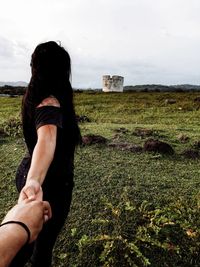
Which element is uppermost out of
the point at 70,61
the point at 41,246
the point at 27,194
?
the point at 70,61

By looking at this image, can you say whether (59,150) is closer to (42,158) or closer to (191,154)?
(42,158)

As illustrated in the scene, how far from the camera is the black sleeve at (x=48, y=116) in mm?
4012

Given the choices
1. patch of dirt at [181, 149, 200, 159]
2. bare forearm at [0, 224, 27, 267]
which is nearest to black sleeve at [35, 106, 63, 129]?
bare forearm at [0, 224, 27, 267]

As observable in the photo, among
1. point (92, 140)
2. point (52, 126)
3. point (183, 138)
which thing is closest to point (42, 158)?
point (52, 126)

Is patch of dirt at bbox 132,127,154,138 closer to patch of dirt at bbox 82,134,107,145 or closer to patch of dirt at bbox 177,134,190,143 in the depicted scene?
patch of dirt at bbox 177,134,190,143

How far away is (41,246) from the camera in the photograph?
4867mm

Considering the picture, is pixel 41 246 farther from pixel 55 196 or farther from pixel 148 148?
pixel 148 148

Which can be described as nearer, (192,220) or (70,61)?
(70,61)

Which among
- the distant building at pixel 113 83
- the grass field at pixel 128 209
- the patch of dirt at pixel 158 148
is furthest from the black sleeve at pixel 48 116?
the distant building at pixel 113 83

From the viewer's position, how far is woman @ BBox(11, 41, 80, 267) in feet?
13.0

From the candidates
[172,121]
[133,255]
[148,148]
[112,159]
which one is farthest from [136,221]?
[172,121]

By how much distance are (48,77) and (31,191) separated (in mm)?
1510

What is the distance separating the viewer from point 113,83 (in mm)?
77250

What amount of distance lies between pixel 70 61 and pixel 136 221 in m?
3.25
